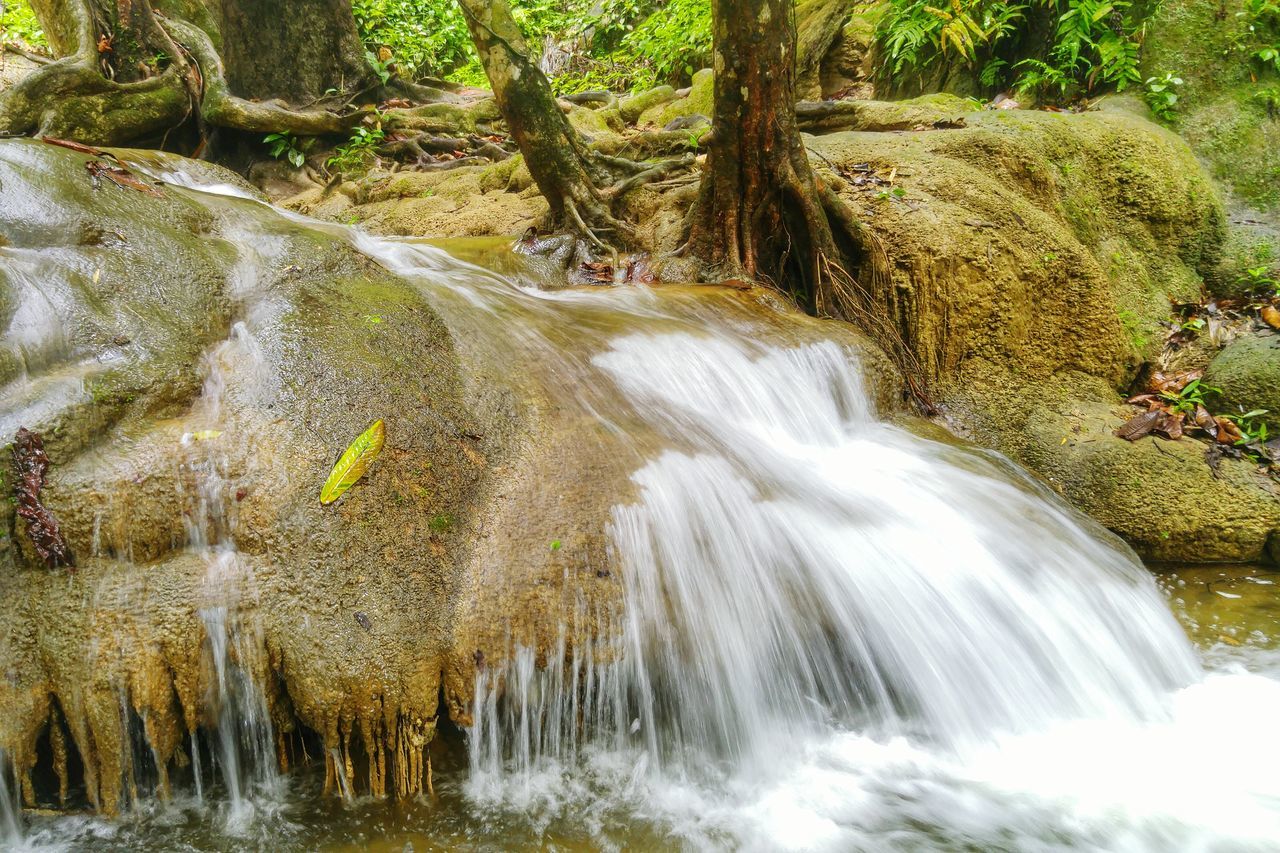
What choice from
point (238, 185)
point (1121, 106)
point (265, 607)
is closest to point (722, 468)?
point (265, 607)

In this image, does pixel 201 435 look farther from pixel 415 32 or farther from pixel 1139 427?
pixel 415 32

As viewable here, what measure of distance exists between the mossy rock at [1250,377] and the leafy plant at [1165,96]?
2654mm

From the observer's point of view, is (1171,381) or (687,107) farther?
(687,107)

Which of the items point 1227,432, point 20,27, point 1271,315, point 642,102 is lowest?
point 1227,432

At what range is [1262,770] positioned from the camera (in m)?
2.55

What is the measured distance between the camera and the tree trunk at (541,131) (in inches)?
200

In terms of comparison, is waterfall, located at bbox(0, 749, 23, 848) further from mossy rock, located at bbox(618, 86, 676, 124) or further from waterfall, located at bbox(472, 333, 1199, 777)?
mossy rock, located at bbox(618, 86, 676, 124)

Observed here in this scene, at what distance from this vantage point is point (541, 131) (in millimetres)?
5445

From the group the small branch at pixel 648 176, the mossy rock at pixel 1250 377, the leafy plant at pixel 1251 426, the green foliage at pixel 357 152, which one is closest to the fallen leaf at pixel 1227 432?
the leafy plant at pixel 1251 426

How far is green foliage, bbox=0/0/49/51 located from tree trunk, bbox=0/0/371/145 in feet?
22.7

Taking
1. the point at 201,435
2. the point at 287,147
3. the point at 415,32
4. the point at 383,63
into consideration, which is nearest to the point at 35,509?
the point at 201,435

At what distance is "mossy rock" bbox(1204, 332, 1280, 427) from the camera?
4641 millimetres

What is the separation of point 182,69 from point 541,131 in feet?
14.6

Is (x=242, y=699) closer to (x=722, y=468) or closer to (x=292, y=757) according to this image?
(x=292, y=757)
